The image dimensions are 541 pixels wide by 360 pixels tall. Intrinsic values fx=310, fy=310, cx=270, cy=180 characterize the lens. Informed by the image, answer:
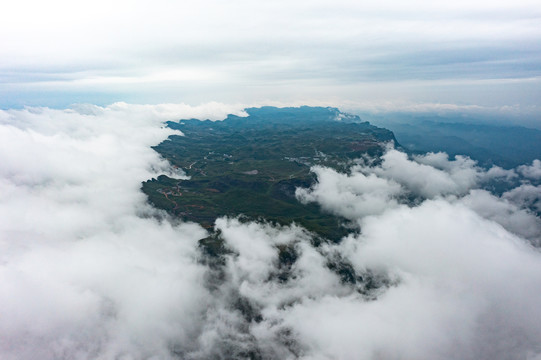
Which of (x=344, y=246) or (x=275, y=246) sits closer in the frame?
(x=275, y=246)

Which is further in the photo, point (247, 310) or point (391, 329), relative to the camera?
point (247, 310)

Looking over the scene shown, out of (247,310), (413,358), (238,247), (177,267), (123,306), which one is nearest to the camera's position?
(413,358)

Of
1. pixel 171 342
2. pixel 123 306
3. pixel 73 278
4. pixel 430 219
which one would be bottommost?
pixel 171 342

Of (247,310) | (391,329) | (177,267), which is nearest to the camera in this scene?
(391,329)

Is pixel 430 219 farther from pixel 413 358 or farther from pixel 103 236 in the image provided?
pixel 103 236

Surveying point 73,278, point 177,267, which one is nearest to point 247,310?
point 177,267

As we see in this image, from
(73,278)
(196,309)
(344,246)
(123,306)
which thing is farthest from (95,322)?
(344,246)

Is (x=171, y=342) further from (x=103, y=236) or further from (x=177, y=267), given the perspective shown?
(x=103, y=236)

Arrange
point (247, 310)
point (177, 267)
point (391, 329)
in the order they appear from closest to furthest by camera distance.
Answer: point (391, 329), point (247, 310), point (177, 267)

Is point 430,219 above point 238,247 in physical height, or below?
above
